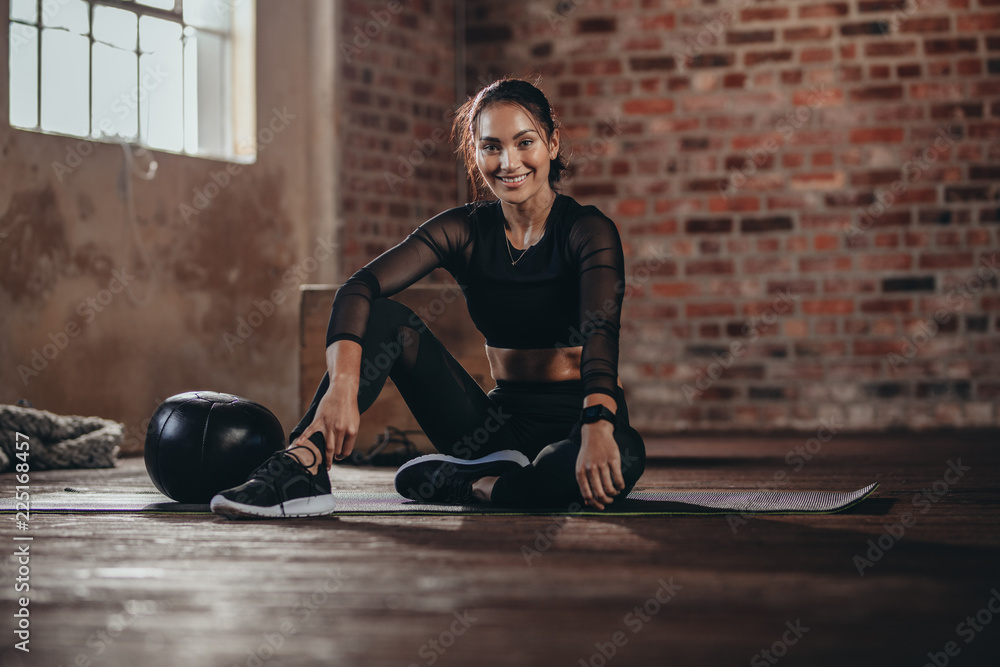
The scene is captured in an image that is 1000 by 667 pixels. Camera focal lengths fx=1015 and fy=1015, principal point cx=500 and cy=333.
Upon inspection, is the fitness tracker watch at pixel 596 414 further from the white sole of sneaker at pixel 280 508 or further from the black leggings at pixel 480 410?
the white sole of sneaker at pixel 280 508

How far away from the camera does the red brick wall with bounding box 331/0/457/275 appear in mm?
4828

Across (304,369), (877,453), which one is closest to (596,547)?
(304,369)

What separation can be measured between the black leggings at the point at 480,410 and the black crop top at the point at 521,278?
0.07m

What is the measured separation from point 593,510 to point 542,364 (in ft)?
1.19

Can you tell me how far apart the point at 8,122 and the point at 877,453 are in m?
3.40

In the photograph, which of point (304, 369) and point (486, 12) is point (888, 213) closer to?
point (486, 12)

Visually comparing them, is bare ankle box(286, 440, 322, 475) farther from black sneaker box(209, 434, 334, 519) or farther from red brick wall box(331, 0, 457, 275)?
red brick wall box(331, 0, 457, 275)

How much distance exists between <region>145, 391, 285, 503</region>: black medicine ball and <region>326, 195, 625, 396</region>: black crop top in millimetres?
372

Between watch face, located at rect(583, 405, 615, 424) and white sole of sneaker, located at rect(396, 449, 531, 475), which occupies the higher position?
watch face, located at rect(583, 405, 615, 424)

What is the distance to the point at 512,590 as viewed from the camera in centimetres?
136

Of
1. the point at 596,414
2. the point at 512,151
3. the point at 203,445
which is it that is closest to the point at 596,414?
the point at 596,414

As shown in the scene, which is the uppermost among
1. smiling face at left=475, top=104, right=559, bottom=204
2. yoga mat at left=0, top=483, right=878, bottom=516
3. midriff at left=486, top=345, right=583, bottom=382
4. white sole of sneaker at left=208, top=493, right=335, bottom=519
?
smiling face at left=475, top=104, right=559, bottom=204

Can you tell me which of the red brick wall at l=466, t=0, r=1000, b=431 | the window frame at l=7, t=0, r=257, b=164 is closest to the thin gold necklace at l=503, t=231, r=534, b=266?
the window frame at l=7, t=0, r=257, b=164

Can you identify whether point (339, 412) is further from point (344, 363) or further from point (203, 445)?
point (203, 445)
